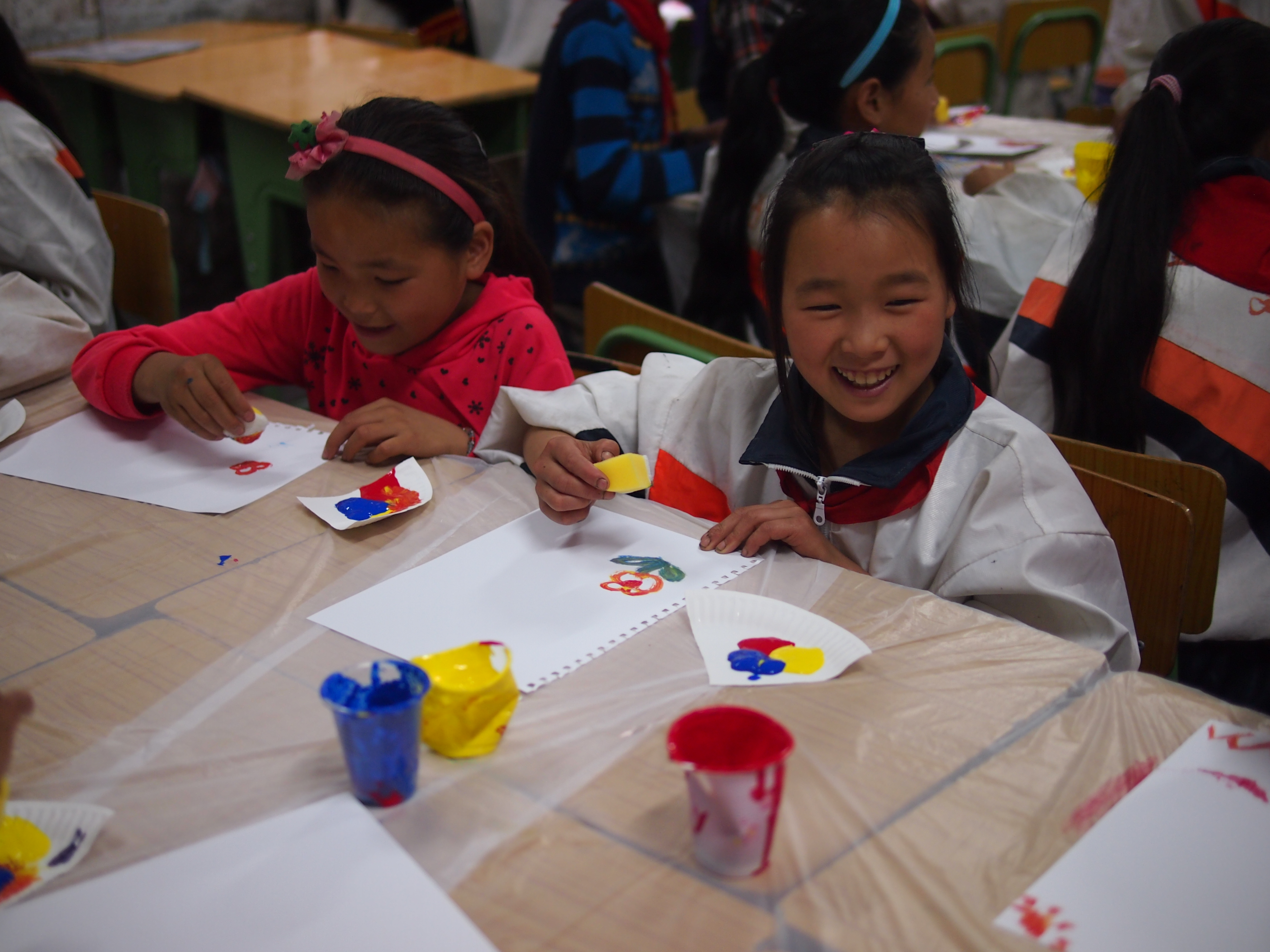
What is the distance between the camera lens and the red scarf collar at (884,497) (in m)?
1.11

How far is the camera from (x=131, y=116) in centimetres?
343

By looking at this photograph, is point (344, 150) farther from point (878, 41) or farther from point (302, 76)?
point (302, 76)

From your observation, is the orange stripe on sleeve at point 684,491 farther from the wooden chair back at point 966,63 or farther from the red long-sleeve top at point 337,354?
the wooden chair back at point 966,63

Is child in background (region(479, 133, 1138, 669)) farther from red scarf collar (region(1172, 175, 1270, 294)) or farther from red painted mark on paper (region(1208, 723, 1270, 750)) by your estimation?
red scarf collar (region(1172, 175, 1270, 294))

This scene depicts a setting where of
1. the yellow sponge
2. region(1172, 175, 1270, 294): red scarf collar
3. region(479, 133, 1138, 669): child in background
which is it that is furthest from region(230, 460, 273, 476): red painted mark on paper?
region(1172, 175, 1270, 294): red scarf collar

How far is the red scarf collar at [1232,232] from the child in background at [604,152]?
126 centimetres

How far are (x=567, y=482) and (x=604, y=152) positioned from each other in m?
1.51

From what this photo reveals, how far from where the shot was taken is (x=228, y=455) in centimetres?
132

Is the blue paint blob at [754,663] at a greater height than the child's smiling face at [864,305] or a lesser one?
lesser

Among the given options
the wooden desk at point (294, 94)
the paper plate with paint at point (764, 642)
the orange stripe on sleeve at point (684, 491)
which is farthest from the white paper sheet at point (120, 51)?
the paper plate with paint at point (764, 642)

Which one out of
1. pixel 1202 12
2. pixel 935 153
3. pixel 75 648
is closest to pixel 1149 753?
pixel 75 648

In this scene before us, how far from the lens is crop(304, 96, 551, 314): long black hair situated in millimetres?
1385

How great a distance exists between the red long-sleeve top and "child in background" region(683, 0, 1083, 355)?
2.23 ft

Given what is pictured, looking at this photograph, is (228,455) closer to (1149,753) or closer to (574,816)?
(574,816)
